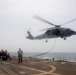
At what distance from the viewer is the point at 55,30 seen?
40094mm

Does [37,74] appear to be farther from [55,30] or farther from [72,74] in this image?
[55,30]

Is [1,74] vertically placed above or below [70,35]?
below

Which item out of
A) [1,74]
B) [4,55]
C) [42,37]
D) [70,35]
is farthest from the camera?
[42,37]

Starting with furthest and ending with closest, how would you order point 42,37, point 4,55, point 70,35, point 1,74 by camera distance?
point 42,37 → point 70,35 → point 4,55 → point 1,74

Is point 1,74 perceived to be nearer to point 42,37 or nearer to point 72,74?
point 72,74

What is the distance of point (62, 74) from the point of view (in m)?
16.6

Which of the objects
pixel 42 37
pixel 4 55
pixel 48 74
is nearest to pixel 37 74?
pixel 48 74

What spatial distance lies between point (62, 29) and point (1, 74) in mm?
25519

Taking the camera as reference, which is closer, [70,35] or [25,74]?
[25,74]

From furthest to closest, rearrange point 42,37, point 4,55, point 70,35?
point 42,37
point 70,35
point 4,55

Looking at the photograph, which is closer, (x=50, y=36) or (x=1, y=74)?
(x=1, y=74)

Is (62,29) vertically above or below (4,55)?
above

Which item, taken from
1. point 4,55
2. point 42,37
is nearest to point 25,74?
point 4,55

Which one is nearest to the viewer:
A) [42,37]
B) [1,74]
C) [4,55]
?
[1,74]
